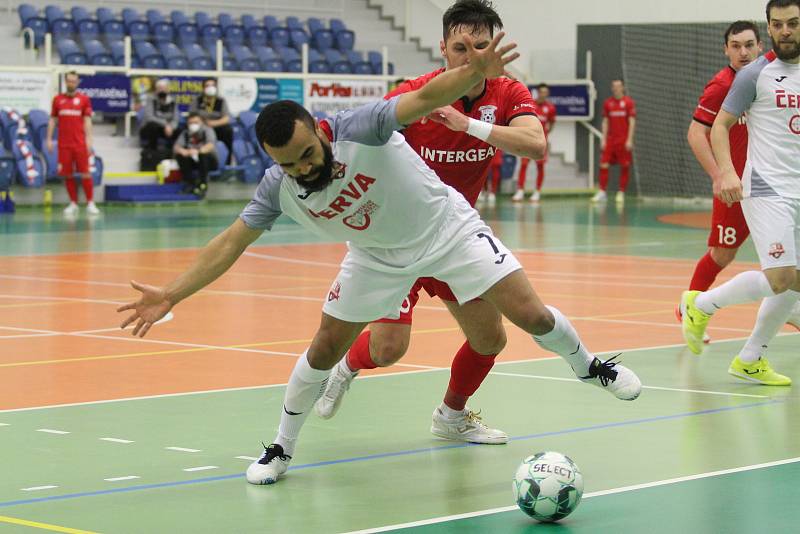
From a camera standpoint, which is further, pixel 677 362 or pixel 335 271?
Result: pixel 335 271

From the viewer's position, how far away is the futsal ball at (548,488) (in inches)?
214

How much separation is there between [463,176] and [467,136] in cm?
22

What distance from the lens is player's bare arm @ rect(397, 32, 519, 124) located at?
5.22 m

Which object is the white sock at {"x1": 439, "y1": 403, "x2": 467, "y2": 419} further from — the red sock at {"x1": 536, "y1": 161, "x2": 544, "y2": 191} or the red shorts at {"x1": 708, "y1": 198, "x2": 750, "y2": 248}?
the red sock at {"x1": 536, "y1": 161, "x2": 544, "y2": 191}

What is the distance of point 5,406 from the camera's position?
8078mm

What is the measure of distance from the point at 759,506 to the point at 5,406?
14.4 feet

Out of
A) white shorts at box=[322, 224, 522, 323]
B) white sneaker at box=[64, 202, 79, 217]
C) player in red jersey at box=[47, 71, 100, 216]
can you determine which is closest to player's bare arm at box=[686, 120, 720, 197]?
white shorts at box=[322, 224, 522, 323]

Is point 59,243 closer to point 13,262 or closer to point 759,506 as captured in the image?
point 13,262

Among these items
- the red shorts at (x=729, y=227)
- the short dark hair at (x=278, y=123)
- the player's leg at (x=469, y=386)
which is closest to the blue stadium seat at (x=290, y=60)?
the red shorts at (x=729, y=227)

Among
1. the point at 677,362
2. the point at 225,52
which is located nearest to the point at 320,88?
the point at 225,52

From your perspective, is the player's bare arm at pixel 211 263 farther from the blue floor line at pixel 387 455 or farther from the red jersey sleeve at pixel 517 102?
the red jersey sleeve at pixel 517 102

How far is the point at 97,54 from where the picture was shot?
29.0 metres

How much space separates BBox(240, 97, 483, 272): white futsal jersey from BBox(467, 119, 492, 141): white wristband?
0.86 feet

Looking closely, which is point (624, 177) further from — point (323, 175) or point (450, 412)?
point (323, 175)
